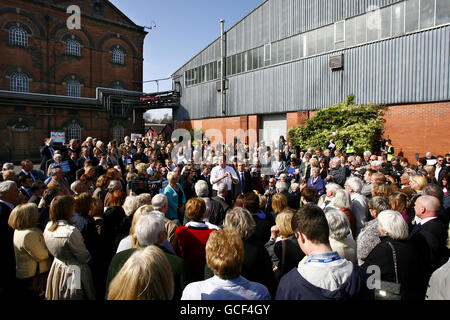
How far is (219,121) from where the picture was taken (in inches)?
963

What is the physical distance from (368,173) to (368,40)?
1220 centimetres

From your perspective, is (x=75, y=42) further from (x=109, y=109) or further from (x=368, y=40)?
(x=368, y=40)

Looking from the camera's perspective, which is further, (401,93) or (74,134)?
(74,134)

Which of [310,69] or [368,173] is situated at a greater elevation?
[310,69]

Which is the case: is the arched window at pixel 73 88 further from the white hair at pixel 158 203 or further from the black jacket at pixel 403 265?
the black jacket at pixel 403 265

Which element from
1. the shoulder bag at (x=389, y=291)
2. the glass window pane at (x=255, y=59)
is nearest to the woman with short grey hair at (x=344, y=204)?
the shoulder bag at (x=389, y=291)

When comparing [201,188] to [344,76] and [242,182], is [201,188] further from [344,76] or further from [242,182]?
[344,76]

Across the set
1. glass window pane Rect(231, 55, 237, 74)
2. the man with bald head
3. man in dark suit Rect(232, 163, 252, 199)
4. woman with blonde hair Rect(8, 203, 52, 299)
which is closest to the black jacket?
the man with bald head

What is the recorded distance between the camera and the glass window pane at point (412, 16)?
13406 mm

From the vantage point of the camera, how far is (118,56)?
31500 mm

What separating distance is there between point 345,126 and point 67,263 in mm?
15514
